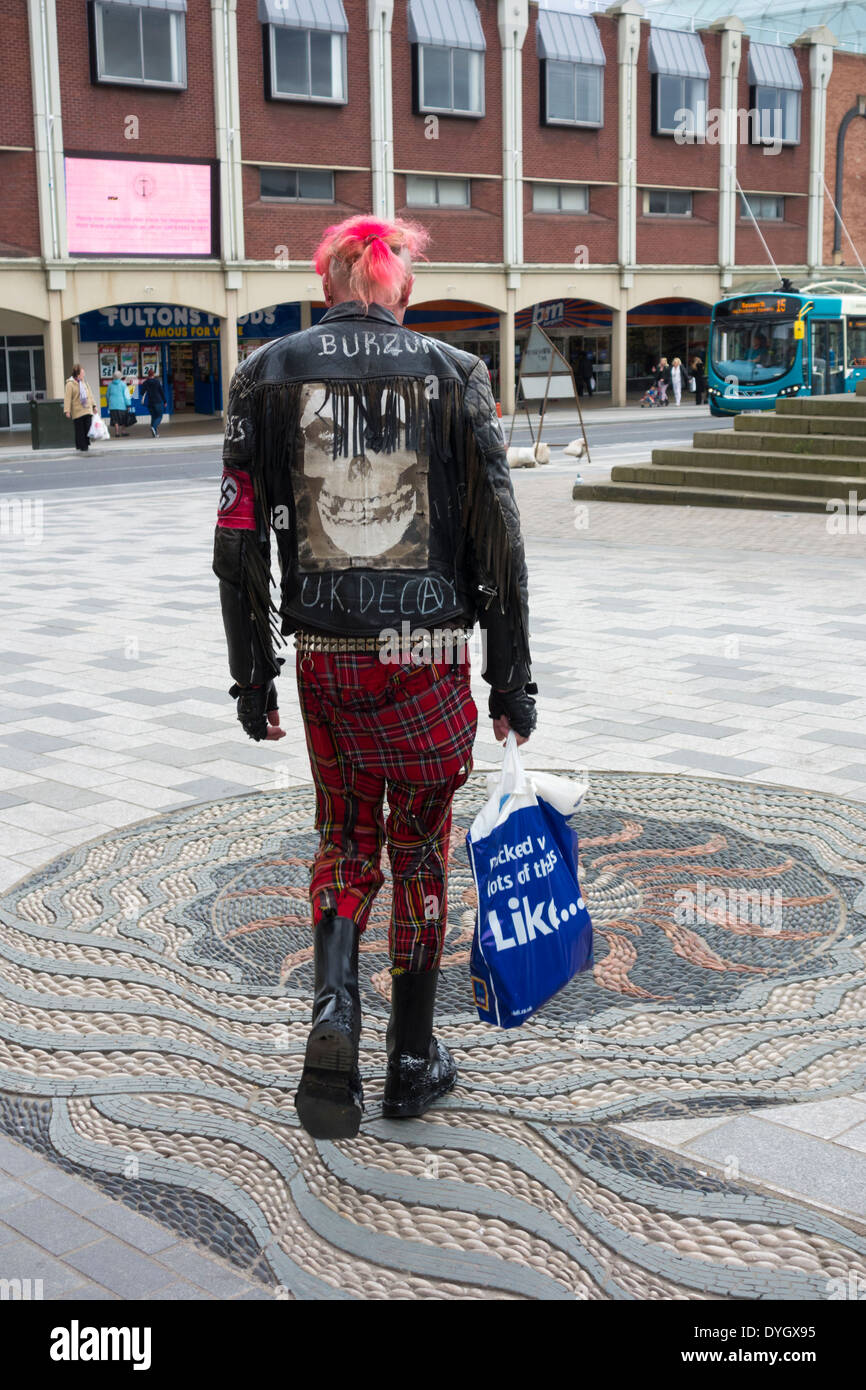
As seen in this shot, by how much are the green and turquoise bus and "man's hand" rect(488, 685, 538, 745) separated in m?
30.9

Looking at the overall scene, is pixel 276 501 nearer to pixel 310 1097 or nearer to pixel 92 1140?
pixel 310 1097

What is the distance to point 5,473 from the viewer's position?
86.1ft

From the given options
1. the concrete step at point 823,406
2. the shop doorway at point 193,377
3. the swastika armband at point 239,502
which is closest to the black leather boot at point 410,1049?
the swastika armband at point 239,502

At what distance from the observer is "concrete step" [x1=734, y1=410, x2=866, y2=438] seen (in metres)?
17.8

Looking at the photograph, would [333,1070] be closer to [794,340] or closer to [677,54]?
[794,340]

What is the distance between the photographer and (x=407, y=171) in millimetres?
40469

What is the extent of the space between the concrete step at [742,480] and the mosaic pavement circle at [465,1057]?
1153cm

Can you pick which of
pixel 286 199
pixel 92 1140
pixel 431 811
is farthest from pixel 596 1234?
pixel 286 199

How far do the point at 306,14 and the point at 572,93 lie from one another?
9500 millimetres

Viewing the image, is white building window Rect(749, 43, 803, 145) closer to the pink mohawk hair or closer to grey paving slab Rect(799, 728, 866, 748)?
grey paving slab Rect(799, 728, 866, 748)

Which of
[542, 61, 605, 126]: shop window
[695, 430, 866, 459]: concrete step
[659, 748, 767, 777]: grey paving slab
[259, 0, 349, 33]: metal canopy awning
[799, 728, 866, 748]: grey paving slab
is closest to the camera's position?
[659, 748, 767, 777]: grey paving slab

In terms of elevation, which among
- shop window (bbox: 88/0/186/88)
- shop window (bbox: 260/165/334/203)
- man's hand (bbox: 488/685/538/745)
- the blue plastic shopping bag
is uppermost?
shop window (bbox: 88/0/186/88)

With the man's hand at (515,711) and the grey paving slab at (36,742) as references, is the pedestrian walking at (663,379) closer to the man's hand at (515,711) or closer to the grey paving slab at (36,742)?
the grey paving slab at (36,742)

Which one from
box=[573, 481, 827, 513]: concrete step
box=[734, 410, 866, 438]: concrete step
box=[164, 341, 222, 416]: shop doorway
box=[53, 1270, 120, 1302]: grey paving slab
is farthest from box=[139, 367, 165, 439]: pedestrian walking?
box=[53, 1270, 120, 1302]: grey paving slab
